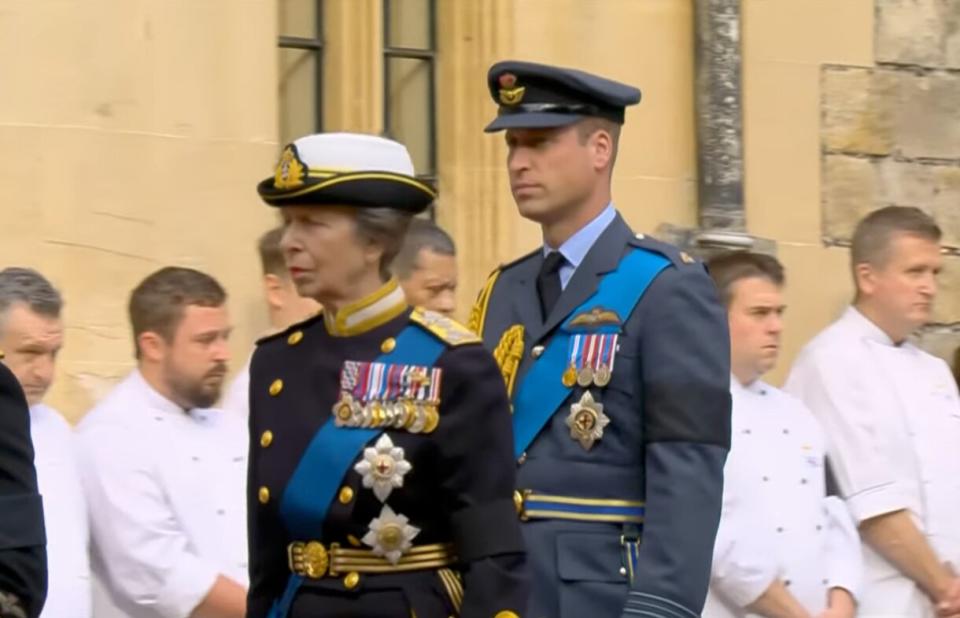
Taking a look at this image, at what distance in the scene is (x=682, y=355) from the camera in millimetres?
5875

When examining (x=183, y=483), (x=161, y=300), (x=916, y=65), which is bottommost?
(x=183, y=483)

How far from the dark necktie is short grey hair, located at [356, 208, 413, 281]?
69 cm

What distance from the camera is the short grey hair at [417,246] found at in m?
8.24

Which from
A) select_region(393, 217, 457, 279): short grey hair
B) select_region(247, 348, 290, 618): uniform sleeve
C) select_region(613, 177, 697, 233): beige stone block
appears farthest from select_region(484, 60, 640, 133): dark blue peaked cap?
select_region(613, 177, 697, 233): beige stone block

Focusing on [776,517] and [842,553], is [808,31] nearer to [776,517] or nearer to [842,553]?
[842,553]

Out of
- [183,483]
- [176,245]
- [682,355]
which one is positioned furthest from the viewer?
[176,245]

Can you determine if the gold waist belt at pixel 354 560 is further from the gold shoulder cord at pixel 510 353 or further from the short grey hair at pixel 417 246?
the short grey hair at pixel 417 246

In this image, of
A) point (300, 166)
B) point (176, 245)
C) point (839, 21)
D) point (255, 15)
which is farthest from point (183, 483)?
point (839, 21)

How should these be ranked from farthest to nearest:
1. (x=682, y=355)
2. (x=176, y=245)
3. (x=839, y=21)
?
(x=839, y=21) < (x=176, y=245) < (x=682, y=355)

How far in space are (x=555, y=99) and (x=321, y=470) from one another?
1087 millimetres

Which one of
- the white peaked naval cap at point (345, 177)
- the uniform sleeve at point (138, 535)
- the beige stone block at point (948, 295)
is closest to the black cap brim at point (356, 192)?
the white peaked naval cap at point (345, 177)

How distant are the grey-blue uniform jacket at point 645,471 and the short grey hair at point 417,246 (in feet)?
7.35

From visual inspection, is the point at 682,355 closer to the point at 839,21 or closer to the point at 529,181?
the point at 529,181

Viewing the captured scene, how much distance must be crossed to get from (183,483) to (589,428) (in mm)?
2027
